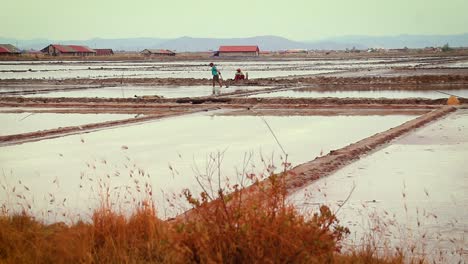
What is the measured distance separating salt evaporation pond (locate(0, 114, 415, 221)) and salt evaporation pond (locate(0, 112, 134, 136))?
1752 millimetres

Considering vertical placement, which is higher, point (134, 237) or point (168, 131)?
point (134, 237)

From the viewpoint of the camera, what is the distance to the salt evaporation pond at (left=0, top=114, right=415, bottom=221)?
7.30 meters

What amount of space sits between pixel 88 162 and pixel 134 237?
507 centimetres

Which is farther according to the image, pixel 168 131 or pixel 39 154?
pixel 168 131

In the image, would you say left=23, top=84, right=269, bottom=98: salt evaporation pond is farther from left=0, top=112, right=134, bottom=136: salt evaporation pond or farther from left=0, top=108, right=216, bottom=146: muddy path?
left=0, top=108, right=216, bottom=146: muddy path

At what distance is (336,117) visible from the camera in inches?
619

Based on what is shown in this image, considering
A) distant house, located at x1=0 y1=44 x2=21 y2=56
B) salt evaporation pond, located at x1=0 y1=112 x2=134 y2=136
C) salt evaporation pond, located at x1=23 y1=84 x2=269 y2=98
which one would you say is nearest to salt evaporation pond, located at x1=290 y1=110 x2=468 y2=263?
salt evaporation pond, located at x1=0 y1=112 x2=134 y2=136

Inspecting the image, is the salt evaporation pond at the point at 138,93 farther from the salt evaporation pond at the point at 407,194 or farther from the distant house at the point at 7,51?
the distant house at the point at 7,51

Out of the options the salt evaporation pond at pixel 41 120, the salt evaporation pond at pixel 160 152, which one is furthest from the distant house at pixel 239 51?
the salt evaporation pond at pixel 160 152

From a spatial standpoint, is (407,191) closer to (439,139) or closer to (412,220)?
(412,220)

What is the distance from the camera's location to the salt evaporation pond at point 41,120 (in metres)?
14.2

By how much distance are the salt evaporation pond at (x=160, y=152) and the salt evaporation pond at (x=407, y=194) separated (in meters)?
1.05

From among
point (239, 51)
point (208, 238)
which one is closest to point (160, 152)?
point (208, 238)

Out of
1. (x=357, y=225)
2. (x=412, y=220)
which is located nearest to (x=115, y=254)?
(x=357, y=225)
